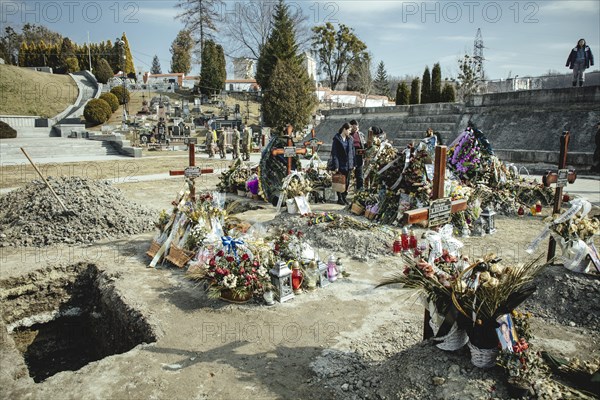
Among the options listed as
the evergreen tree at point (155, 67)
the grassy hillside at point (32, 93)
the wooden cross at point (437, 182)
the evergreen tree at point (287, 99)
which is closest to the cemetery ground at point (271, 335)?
the wooden cross at point (437, 182)

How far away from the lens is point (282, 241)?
19.1ft

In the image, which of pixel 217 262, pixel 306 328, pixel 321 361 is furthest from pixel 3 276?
pixel 321 361

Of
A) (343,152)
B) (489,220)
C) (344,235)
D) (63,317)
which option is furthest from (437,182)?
(343,152)

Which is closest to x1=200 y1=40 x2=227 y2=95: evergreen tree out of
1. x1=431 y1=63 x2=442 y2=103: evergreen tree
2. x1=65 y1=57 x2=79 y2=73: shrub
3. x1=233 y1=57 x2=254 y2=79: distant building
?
x1=233 y1=57 x2=254 y2=79: distant building

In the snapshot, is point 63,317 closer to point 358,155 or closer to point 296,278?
point 296,278

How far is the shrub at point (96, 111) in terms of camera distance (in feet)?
111

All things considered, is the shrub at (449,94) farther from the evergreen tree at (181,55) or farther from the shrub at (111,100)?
the evergreen tree at (181,55)

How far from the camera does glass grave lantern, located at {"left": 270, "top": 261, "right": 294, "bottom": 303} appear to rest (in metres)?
5.17

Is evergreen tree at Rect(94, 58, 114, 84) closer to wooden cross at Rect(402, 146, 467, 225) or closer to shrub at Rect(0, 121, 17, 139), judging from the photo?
shrub at Rect(0, 121, 17, 139)

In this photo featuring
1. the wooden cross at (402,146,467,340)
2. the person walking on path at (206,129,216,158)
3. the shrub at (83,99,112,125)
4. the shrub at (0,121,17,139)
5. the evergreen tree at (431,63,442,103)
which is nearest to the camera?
the wooden cross at (402,146,467,340)

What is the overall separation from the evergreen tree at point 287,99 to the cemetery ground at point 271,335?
28085 mm

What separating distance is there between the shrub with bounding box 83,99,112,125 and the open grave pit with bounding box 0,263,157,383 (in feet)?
103

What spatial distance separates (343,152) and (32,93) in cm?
3817

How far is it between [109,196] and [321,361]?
665 centimetres
